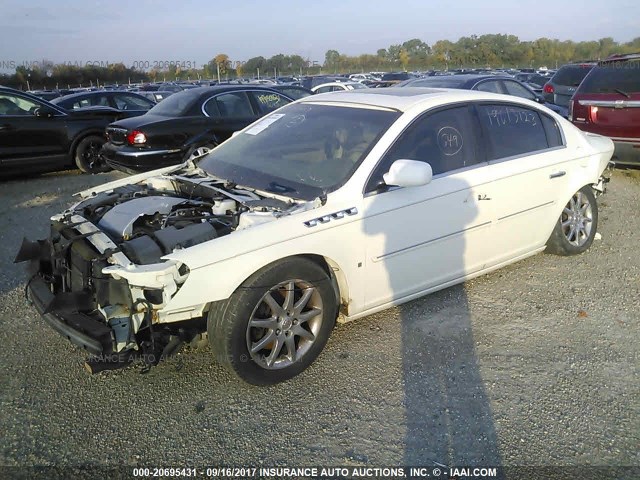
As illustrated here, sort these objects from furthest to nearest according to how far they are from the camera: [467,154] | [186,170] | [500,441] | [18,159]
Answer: [18,159] → [186,170] → [467,154] → [500,441]

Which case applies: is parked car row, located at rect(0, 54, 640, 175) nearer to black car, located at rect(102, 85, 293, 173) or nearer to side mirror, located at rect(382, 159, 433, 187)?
black car, located at rect(102, 85, 293, 173)

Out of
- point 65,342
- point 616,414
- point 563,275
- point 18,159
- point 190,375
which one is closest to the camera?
point 616,414

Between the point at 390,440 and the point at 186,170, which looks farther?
the point at 186,170

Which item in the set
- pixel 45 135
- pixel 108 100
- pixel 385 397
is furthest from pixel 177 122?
pixel 385 397

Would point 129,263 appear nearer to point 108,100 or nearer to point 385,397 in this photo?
point 385,397

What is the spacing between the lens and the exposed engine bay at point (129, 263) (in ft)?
9.40

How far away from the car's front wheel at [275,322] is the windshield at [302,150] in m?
0.57

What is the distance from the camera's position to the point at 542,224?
4633 millimetres

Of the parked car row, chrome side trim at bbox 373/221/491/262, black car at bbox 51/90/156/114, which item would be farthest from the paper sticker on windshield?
black car at bbox 51/90/156/114

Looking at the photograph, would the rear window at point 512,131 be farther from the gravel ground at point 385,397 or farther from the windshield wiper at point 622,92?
the windshield wiper at point 622,92

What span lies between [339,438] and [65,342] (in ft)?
6.86

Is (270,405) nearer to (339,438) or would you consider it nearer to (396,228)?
(339,438)

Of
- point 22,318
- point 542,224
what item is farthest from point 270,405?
point 542,224

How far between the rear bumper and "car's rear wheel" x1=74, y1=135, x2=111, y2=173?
1.37 meters
